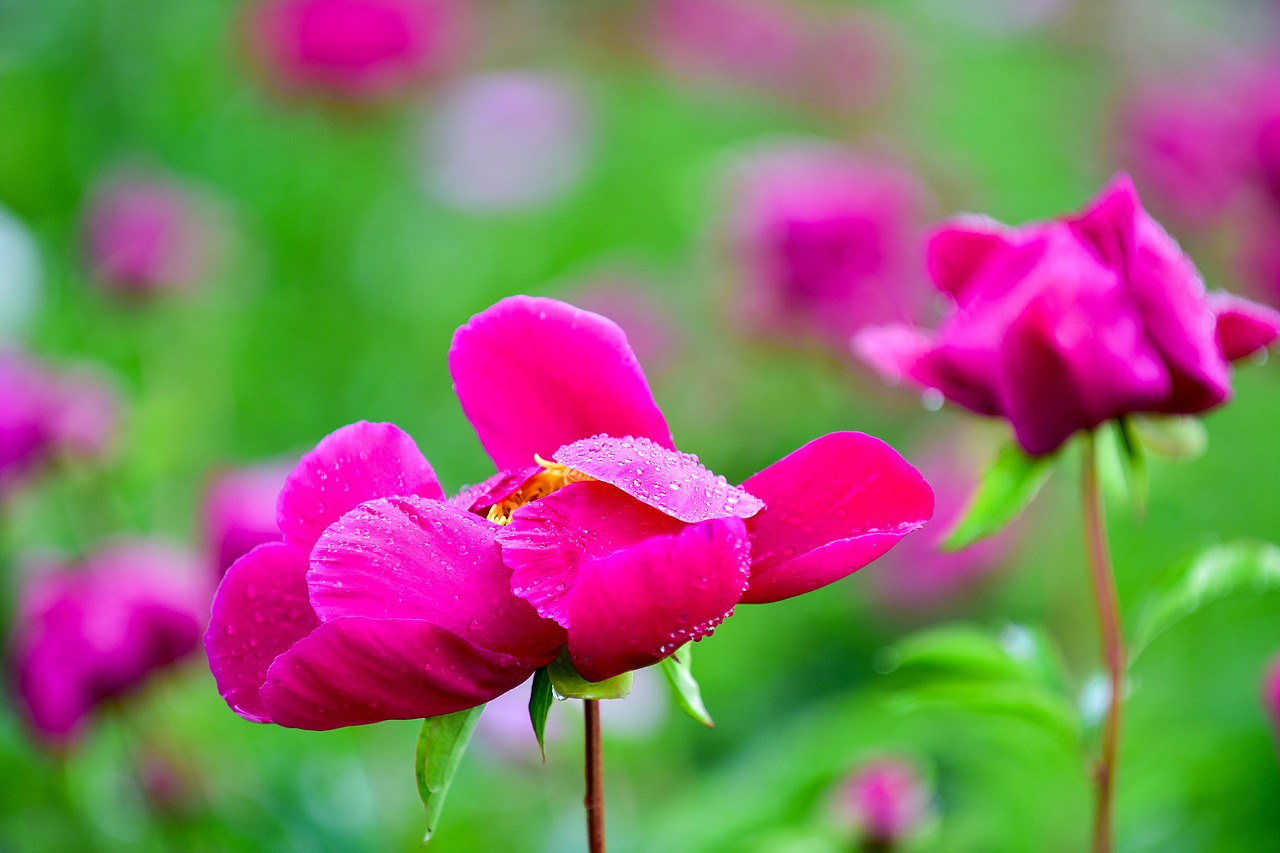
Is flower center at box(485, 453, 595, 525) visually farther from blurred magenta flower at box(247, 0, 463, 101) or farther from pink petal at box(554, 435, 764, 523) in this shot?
blurred magenta flower at box(247, 0, 463, 101)

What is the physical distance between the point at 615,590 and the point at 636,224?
6.47 ft

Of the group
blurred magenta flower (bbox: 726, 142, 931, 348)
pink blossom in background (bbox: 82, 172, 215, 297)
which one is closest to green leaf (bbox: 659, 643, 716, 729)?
blurred magenta flower (bbox: 726, 142, 931, 348)

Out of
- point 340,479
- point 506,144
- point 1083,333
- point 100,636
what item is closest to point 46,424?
point 100,636

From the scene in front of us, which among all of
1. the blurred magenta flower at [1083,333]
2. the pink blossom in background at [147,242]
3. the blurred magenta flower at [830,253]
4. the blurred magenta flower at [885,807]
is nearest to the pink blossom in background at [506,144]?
the pink blossom in background at [147,242]

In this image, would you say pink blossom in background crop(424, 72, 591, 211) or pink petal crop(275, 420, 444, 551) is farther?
pink blossom in background crop(424, 72, 591, 211)

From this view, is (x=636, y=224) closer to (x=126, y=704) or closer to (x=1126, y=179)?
(x=126, y=704)

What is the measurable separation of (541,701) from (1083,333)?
0.24 meters

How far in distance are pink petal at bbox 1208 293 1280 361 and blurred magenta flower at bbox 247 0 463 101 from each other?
169 cm

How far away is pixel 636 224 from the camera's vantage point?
2.25 m

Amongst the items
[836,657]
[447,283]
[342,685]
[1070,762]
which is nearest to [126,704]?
[342,685]

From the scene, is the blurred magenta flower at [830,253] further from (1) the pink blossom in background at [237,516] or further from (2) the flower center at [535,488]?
(2) the flower center at [535,488]

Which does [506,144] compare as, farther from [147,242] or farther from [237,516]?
[237,516]

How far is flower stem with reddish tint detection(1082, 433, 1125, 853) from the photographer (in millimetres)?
464

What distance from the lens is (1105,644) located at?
479mm
